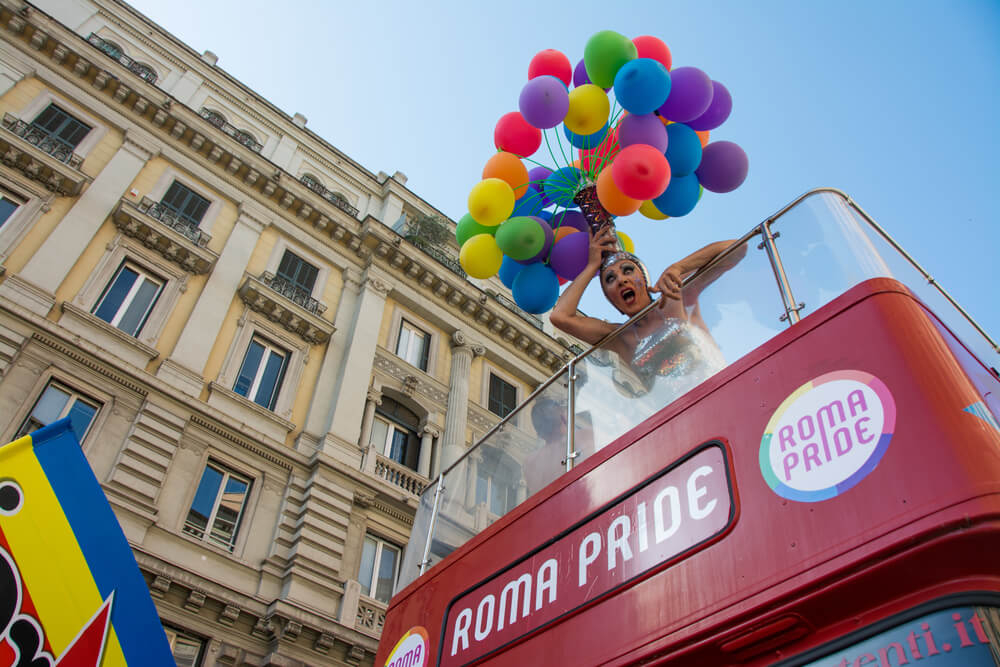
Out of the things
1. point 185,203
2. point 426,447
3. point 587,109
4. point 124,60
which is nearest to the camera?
point 587,109

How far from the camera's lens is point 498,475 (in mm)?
5262

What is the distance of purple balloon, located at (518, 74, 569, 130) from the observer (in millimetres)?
6129

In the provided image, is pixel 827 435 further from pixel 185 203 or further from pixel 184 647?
pixel 185 203

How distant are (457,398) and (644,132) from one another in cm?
1476

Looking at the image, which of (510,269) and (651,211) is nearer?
(510,269)

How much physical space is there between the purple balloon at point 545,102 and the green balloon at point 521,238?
0.97 m

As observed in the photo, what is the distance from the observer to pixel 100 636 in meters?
4.75

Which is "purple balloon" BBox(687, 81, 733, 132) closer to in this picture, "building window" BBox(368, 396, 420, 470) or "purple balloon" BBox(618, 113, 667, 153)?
"purple balloon" BBox(618, 113, 667, 153)

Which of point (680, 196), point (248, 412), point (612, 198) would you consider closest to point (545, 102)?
point (612, 198)

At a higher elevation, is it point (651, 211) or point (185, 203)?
point (185, 203)

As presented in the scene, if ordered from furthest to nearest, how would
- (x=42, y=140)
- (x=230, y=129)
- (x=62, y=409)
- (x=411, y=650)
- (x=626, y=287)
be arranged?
(x=230, y=129) < (x=42, y=140) < (x=62, y=409) < (x=626, y=287) < (x=411, y=650)

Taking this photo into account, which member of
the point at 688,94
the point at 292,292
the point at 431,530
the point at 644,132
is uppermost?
the point at 292,292

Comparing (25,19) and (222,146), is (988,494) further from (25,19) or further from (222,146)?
(25,19)

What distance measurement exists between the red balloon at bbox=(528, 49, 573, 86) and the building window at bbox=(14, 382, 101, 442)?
10657mm
